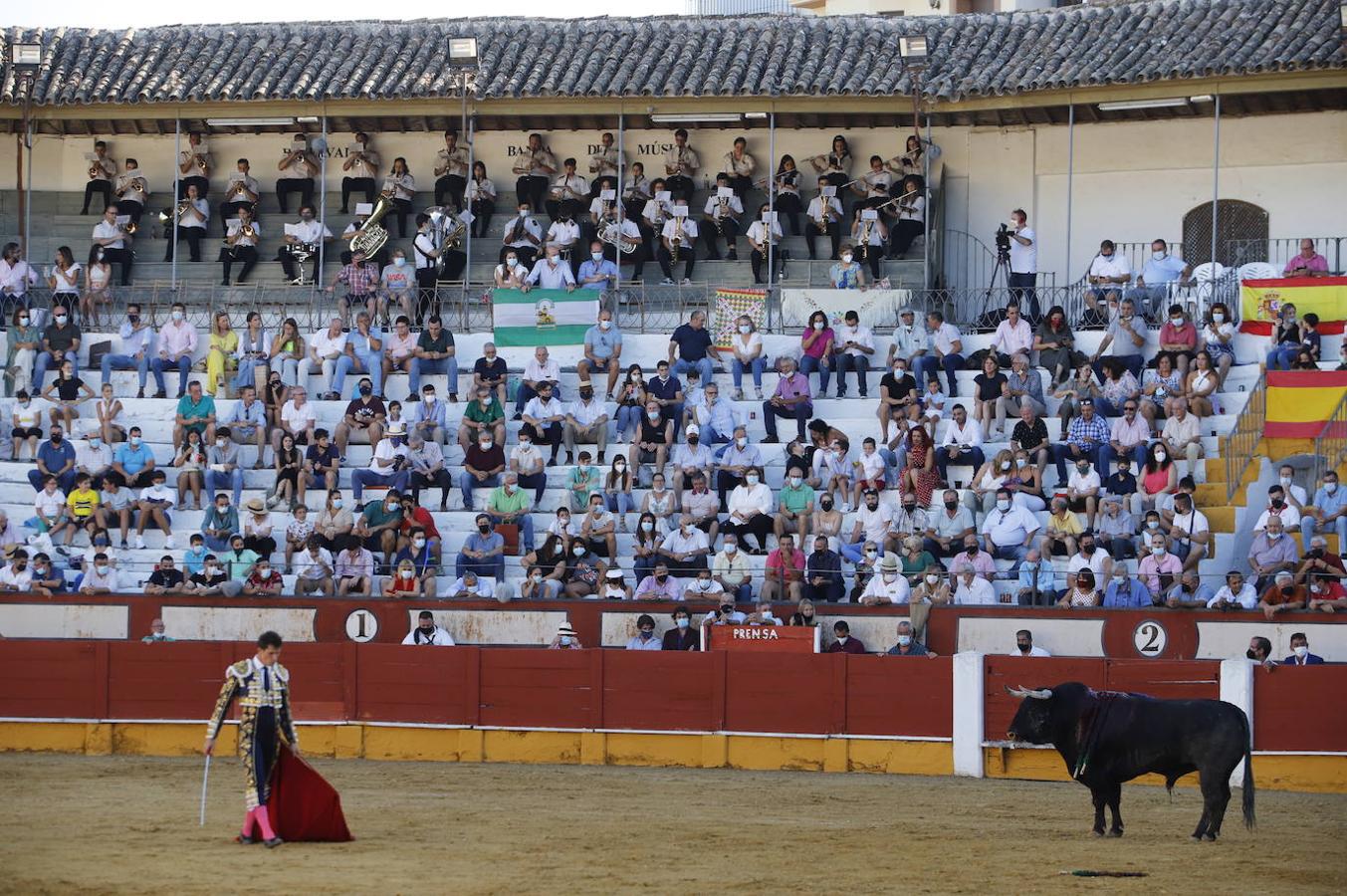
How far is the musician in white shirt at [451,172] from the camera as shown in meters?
25.3

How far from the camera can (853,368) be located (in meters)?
22.1

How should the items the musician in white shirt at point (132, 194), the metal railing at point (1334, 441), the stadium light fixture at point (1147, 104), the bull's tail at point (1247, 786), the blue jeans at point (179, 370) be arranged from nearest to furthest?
the bull's tail at point (1247, 786) → the metal railing at point (1334, 441) → the blue jeans at point (179, 370) → the stadium light fixture at point (1147, 104) → the musician in white shirt at point (132, 194)

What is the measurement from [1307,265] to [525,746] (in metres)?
9.39

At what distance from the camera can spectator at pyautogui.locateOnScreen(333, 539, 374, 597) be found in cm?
1986

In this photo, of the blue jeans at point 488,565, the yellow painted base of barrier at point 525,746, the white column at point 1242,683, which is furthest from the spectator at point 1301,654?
the blue jeans at point 488,565

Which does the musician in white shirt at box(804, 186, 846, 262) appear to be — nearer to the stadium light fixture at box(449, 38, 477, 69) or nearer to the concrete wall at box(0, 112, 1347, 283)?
the concrete wall at box(0, 112, 1347, 283)

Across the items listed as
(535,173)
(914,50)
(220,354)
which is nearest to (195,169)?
(535,173)

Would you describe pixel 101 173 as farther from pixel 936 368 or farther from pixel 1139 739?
pixel 1139 739

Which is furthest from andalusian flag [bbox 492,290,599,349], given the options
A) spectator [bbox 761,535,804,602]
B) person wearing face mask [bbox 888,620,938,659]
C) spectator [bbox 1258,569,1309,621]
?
spectator [bbox 1258,569,1309,621]

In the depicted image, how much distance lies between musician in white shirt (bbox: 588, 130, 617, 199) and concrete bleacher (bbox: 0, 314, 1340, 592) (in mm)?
2556

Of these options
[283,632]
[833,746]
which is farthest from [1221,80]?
[283,632]

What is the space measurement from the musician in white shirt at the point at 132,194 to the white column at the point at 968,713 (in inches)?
501

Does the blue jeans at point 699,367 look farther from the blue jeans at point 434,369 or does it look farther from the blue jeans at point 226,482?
the blue jeans at point 226,482

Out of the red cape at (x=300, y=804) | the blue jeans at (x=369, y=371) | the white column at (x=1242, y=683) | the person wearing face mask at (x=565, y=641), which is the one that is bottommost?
the red cape at (x=300, y=804)
